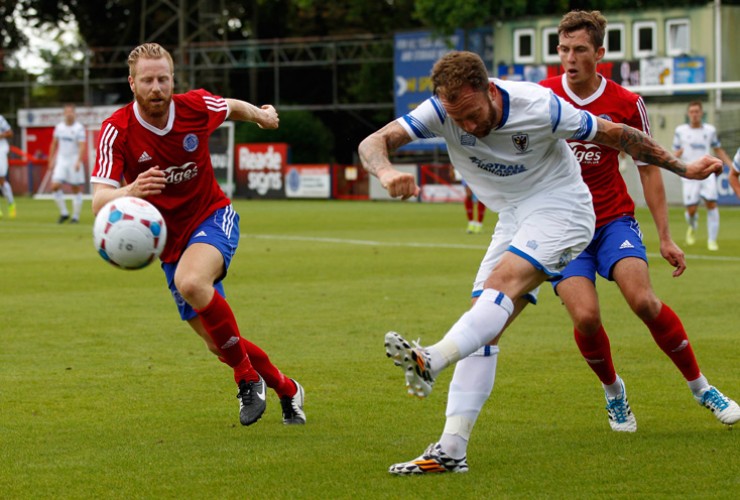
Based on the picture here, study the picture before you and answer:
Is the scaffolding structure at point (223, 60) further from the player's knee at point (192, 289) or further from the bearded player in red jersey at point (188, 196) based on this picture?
the player's knee at point (192, 289)

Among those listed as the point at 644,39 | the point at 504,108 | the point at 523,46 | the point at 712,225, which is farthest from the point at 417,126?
the point at 523,46

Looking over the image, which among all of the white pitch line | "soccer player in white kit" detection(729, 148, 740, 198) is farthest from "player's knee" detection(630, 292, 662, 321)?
the white pitch line

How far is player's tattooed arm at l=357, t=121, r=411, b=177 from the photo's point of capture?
18.2 feet

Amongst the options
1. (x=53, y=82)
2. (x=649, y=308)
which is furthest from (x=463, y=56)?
(x=53, y=82)

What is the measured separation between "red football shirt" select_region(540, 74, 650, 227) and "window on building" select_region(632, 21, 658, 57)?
3357 cm

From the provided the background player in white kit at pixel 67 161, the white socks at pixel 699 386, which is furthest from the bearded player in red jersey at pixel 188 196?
the background player in white kit at pixel 67 161

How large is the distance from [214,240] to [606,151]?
2309 mm

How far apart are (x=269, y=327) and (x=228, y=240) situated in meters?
3.85

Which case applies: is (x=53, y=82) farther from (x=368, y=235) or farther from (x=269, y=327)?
(x=269, y=327)

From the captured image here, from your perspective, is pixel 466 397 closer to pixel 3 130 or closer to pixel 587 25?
pixel 587 25

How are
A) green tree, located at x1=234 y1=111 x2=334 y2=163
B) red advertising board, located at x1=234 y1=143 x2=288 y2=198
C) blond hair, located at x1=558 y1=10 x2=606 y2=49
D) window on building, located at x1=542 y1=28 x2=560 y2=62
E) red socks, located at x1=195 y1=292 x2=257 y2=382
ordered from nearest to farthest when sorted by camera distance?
red socks, located at x1=195 y1=292 x2=257 y2=382 → blond hair, located at x1=558 y1=10 x2=606 y2=49 → window on building, located at x1=542 y1=28 x2=560 y2=62 → red advertising board, located at x1=234 y1=143 x2=288 y2=198 → green tree, located at x1=234 y1=111 x2=334 y2=163

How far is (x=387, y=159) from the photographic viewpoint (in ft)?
18.4

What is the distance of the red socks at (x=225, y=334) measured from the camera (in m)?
6.73

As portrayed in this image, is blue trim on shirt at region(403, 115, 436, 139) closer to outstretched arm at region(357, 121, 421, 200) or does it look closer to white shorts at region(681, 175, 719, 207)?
outstretched arm at region(357, 121, 421, 200)
